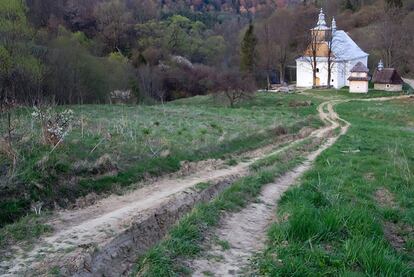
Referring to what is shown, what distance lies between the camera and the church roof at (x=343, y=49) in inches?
2434

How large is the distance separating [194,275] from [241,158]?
1110 cm

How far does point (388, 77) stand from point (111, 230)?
5386 cm

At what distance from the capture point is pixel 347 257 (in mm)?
6613

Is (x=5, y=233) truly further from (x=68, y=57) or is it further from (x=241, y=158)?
(x=68, y=57)

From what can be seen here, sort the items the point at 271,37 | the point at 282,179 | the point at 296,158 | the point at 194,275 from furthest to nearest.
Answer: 1. the point at 271,37
2. the point at 296,158
3. the point at 282,179
4. the point at 194,275

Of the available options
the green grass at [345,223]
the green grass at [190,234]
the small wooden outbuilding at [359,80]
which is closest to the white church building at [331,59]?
the small wooden outbuilding at [359,80]

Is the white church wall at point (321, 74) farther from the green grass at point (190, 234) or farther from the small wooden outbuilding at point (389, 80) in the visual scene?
the green grass at point (190, 234)

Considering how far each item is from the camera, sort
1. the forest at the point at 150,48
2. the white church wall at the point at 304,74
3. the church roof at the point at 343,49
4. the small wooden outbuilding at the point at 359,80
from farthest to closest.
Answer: the white church wall at the point at 304,74
the church roof at the point at 343,49
the small wooden outbuilding at the point at 359,80
the forest at the point at 150,48

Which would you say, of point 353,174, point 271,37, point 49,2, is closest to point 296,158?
point 353,174

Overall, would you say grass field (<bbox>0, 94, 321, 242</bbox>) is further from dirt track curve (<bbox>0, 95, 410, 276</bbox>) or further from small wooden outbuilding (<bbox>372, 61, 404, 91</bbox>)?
small wooden outbuilding (<bbox>372, 61, 404, 91</bbox>)

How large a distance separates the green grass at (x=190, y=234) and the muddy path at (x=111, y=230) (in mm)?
564

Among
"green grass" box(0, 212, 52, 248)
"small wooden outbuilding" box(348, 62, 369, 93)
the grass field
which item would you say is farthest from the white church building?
"green grass" box(0, 212, 52, 248)

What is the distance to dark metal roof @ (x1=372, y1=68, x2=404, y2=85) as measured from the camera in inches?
2192

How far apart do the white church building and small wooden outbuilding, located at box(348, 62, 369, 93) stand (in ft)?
16.0
